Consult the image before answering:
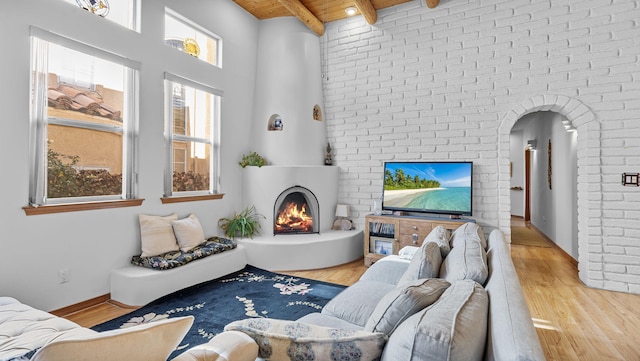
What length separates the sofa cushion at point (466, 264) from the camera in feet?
5.04

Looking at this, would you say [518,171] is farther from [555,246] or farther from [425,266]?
[425,266]

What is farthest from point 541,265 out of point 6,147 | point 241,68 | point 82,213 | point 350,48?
point 6,147

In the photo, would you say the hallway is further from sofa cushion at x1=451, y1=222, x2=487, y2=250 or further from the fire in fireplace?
the fire in fireplace

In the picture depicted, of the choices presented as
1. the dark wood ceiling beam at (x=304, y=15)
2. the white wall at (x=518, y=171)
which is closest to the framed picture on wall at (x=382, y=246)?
the dark wood ceiling beam at (x=304, y=15)

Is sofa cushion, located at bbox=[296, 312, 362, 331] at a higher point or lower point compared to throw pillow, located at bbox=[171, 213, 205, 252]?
lower

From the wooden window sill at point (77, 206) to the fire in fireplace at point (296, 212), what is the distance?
1.79 meters

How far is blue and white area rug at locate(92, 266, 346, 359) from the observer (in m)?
2.50

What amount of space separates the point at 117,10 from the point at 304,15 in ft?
7.54

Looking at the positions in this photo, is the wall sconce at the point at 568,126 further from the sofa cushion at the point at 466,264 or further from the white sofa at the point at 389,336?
the white sofa at the point at 389,336

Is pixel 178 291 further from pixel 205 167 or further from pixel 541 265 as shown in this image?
pixel 541 265

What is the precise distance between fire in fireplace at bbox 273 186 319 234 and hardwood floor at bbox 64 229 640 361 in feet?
2.44

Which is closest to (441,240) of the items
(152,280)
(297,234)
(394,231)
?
(394,231)

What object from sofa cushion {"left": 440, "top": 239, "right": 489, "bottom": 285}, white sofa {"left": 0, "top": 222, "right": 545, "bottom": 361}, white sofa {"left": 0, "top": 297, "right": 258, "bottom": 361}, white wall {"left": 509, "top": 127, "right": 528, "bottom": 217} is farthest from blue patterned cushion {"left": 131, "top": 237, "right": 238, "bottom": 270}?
white wall {"left": 509, "top": 127, "right": 528, "bottom": 217}

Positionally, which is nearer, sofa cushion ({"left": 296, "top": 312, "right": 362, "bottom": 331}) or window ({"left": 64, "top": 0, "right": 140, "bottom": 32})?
sofa cushion ({"left": 296, "top": 312, "right": 362, "bottom": 331})
